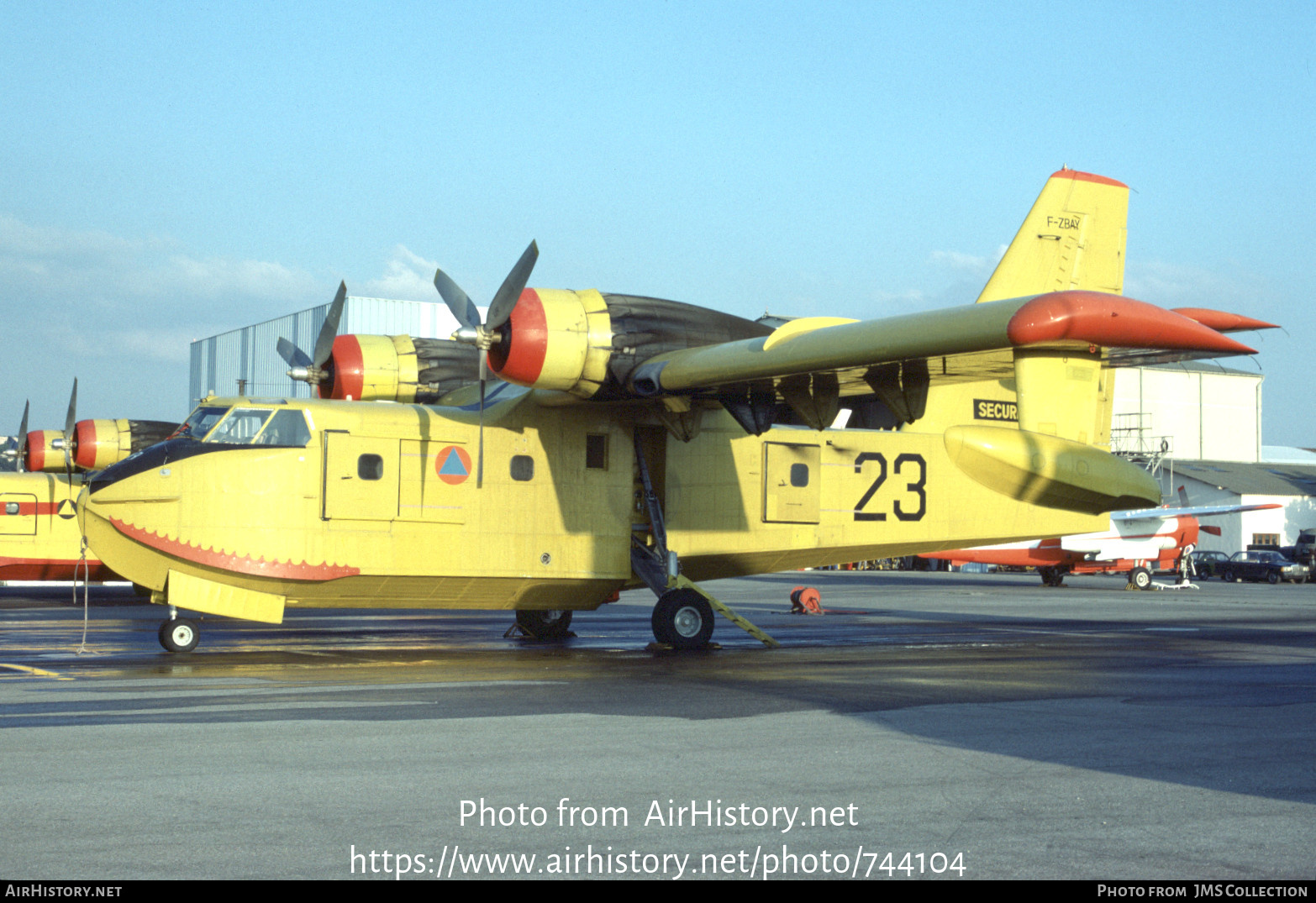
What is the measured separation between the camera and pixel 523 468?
16.8 m

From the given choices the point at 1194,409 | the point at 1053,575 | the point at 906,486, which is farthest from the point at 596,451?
the point at 1194,409

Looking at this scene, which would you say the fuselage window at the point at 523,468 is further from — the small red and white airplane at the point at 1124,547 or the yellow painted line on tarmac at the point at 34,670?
the small red and white airplane at the point at 1124,547

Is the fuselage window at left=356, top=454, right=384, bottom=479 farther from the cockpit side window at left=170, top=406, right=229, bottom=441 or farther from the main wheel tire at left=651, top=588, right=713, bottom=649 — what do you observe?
the main wheel tire at left=651, top=588, right=713, bottom=649

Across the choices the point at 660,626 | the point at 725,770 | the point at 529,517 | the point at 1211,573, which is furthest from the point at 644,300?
the point at 1211,573

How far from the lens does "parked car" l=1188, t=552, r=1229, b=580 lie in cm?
5772

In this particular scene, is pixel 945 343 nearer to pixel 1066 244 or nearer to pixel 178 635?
pixel 1066 244

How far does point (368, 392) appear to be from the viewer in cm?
1945

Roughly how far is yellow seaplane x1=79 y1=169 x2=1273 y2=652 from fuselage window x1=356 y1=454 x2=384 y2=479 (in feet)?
0.11

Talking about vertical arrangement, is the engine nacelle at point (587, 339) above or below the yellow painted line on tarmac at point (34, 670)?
above

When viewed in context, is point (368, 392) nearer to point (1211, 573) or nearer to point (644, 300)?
point (644, 300)

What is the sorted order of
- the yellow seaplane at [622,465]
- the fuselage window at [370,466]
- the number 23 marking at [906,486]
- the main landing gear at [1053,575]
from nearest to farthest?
the yellow seaplane at [622,465], the fuselage window at [370,466], the number 23 marking at [906,486], the main landing gear at [1053,575]

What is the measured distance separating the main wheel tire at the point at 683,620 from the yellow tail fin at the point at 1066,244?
721 cm

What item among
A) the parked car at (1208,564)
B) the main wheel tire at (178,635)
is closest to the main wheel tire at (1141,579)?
the parked car at (1208,564)

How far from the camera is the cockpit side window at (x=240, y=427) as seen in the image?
15.5 m
